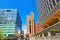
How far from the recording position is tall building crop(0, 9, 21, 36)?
139887mm

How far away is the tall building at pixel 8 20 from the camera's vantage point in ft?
459

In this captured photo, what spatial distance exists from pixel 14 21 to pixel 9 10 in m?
14.8

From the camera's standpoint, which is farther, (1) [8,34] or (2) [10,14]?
(2) [10,14]

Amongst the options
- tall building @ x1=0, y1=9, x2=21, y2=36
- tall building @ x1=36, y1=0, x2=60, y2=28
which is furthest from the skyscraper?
tall building @ x1=36, y1=0, x2=60, y2=28

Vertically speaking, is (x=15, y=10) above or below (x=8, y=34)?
above

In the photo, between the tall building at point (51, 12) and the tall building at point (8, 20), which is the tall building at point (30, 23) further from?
the tall building at point (51, 12)

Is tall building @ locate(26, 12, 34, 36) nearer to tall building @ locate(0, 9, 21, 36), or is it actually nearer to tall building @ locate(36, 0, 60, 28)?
tall building @ locate(0, 9, 21, 36)

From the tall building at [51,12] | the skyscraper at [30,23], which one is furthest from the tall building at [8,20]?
the tall building at [51,12]

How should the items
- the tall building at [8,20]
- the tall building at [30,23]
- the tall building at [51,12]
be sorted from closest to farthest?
the tall building at [51,12] < the tall building at [8,20] < the tall building at [30,23]

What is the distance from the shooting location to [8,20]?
509ft

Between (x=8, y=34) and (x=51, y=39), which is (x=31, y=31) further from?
(x=51, y=39)

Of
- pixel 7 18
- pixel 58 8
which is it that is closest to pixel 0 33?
pixel 7 18

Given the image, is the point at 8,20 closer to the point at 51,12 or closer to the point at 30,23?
the point at 30,23

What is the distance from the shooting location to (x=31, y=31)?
15575 centimetres
